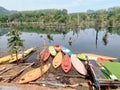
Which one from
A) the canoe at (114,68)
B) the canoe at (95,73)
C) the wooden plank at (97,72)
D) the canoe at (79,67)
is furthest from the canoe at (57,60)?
the canoe at (114,68)

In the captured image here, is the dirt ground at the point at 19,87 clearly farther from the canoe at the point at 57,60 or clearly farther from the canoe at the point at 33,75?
the canoe at the point at 57,60

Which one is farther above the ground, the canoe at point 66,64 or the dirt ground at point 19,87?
the canoe at point 66,64

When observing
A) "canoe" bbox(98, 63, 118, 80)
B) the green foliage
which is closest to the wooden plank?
"canoe" bbox(98, 63, 118, 80)

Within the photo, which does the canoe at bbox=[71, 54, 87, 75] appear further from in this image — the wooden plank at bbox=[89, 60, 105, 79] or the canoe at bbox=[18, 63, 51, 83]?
the canoe at bbox=[18, 63, 51, 83]

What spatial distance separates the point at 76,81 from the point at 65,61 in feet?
→ 15.2

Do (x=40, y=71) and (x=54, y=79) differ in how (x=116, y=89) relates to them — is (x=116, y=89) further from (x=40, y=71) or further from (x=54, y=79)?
(x=40, y=71)

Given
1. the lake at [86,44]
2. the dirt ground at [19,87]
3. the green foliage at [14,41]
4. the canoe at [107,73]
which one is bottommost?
the lake at [86,44]

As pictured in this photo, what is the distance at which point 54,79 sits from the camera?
33344 millimetres

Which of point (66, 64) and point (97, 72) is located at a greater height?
point (66, 64)

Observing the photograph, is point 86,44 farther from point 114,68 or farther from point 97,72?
point 97,72

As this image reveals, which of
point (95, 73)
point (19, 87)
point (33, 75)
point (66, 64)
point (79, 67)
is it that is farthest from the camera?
point (66, 64)

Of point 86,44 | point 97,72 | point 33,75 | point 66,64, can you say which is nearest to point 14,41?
point 33,75

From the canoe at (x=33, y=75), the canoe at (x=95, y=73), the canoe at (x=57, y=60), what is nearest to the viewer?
the canoe at (x=95, y=73)

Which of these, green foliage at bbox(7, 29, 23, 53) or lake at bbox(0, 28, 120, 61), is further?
lake at bbox(0, 28, 120, 61)
